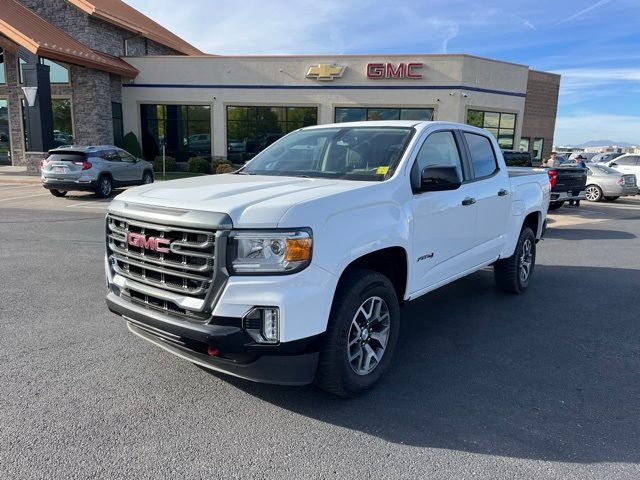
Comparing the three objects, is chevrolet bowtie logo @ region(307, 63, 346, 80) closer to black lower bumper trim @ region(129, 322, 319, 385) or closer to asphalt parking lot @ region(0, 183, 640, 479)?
asphalt parking lot @ region(0, 183, 640, 479)

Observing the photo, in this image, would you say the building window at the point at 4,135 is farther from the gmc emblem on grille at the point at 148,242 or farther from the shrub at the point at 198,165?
the gmc emblem on grille at the point at 148,242

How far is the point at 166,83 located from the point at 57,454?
25.4 metres

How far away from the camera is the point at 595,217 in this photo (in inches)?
563

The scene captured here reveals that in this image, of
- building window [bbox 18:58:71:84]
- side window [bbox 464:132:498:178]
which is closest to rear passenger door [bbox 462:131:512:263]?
side window [bbox 464:132:498:178]

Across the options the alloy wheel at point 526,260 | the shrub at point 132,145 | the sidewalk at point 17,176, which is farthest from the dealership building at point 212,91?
the alloy wheel at point 526,260

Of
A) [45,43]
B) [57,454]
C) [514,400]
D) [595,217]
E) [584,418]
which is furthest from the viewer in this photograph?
[45,43]

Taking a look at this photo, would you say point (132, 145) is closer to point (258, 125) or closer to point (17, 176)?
point (17, 176)

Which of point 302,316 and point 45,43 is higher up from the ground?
point 45,43

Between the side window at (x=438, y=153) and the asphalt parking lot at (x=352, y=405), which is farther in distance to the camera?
the side window at (x=438, y=153)

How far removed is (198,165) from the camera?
2488 cm

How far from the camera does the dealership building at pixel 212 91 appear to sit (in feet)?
77.5

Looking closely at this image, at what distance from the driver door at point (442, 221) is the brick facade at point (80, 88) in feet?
76.6

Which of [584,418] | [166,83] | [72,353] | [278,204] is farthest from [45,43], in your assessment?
[584,418]

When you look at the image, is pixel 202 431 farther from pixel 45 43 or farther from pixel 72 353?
pixel 45 43
